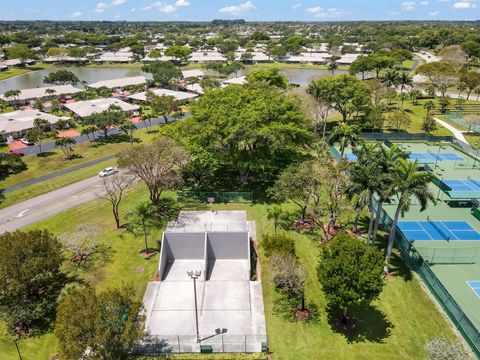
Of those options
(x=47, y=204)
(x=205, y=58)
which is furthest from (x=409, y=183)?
(x=205, y=58)

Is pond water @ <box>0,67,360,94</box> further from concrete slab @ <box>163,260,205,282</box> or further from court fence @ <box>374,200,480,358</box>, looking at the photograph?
concrete slab @ <box>163,260,205,282</box>

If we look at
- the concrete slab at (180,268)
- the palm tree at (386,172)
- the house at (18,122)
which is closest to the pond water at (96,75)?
the house at (18,122)

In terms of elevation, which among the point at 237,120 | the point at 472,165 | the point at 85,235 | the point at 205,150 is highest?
the point at 237,120

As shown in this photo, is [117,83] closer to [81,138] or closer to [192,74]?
[192,74]

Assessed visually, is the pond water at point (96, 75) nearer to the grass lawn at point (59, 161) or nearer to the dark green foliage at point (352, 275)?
the grass lawn at point (59, 161)

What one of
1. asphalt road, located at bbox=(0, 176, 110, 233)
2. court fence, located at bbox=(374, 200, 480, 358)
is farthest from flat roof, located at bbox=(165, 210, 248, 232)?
court fence, located at bbox=(374, 200, 480, 358)

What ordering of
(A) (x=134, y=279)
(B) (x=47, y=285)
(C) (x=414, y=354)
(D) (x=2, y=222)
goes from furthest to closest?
1. (D) (x=2, y=222)
2. (A) (x=134, y=279)
3. (B) (x=47, y=285)
4. (C) (x=414, y=354)

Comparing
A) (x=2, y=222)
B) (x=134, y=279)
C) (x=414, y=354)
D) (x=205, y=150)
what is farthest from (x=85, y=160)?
(x=414, y=354)

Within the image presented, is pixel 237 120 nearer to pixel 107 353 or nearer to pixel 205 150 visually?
pixel 205 150
